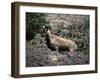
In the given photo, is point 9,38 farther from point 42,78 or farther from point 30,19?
point 42,78

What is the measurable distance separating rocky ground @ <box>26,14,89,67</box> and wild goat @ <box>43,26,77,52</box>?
0.03 metres

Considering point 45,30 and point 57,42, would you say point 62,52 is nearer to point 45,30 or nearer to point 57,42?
point 57,42

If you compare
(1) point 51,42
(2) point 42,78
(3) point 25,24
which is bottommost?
(2) point 42,78

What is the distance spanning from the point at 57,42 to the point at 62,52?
10 cm

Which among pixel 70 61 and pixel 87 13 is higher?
pixel 87 13

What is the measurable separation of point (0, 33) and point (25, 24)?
0.80ft

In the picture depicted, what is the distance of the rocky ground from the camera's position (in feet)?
7.04

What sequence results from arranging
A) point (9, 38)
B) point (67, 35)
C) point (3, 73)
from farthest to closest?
1. point (67, 35)
2. point (9, 38)
3. point (3, 73)

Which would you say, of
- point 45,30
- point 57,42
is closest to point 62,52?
point 57,42

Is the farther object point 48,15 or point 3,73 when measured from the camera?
point 48,15

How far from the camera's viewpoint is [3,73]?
1938 millimetres

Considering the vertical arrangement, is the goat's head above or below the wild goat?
above

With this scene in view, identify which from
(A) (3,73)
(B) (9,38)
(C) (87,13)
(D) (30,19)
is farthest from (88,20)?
(A) (3,73)

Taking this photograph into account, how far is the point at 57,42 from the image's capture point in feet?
7.32
